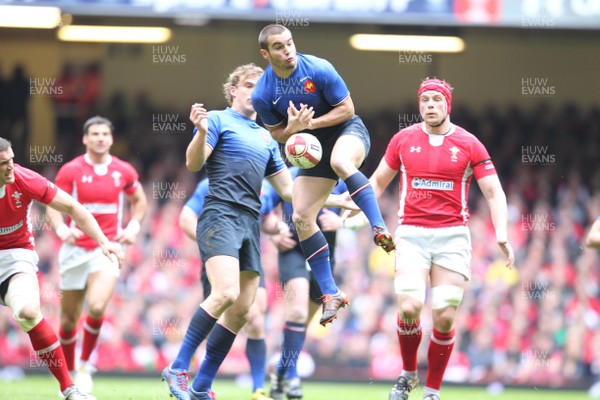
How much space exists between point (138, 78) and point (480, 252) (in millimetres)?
6765

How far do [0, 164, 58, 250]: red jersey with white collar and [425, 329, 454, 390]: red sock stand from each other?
10.1 ft

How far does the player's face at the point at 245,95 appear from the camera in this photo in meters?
7.91

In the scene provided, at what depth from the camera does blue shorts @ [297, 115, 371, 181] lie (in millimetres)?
7488

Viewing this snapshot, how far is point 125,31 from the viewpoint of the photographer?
52.0 feet

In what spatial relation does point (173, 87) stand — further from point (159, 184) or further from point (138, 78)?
point (159, 184)

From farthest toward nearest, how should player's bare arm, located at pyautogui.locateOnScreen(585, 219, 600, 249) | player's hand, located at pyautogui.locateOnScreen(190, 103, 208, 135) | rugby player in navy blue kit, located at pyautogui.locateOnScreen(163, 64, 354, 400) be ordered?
player's bare arm, located at pyautogui.locateOnScreen(585, 219, 600, 249) < rugby player in navy blue kit, located at pyautogui.locateOnScreen(163, 64, 354, 400) < player's hand, located at pyautogui.locateOnScreen(190, 103, 208, 135)

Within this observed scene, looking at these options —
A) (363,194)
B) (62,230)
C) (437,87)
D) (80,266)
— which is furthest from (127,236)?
(437,87)

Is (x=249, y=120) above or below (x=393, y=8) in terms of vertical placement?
below

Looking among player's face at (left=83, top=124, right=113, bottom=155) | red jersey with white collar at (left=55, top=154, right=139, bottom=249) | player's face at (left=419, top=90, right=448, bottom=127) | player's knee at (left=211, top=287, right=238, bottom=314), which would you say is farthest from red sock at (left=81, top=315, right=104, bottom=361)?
player's face at (left=419, top=90, right=448, bottom=127)

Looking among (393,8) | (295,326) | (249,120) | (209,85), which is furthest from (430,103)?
(209,85)

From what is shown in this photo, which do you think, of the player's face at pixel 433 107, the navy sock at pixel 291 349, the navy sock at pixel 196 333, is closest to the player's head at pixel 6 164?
the navy sock at pixel 196 333

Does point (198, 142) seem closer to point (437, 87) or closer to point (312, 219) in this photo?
point (312, 219)

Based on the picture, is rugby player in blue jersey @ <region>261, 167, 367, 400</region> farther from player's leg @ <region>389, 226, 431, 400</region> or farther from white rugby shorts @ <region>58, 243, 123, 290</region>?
white rugby shorts @ <region>58, 243, 123, 290</region>

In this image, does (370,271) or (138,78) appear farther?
(138,78)
